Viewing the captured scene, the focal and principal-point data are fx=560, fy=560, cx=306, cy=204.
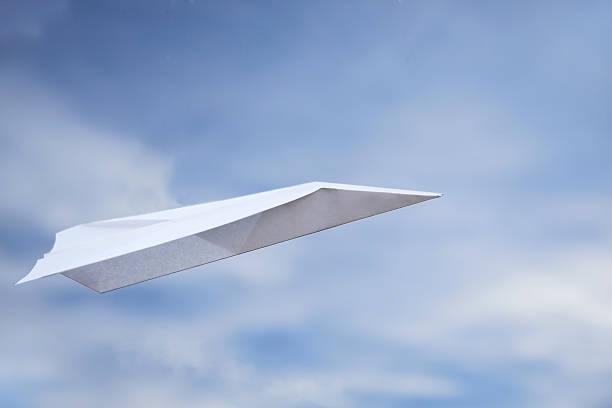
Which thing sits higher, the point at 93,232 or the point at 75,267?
the point at 93,232

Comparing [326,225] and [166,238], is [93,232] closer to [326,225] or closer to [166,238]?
[166,238]

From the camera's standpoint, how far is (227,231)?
28.9 ft

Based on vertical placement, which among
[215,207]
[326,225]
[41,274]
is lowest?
[41,274]

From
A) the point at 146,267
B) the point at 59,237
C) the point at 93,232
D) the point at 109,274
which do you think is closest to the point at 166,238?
the point at 146,267

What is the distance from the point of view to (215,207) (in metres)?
9.79

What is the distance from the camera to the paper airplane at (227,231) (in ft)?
28.0

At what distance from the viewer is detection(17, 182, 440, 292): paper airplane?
28.0 feet

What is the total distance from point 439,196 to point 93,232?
22.0ft

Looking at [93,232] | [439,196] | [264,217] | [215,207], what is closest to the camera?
[439,196]

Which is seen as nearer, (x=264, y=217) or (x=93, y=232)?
(x=264, y=217)

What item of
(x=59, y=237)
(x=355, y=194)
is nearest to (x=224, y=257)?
(x=355, y=194)

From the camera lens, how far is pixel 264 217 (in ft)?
28.9

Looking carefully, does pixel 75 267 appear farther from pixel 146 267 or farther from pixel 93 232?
pixel 93 232

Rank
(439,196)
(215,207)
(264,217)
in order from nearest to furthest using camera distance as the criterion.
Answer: (439,196), (264,217), (215,207)
